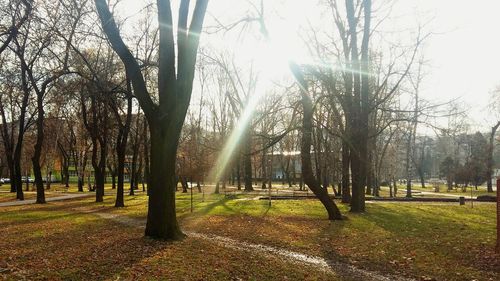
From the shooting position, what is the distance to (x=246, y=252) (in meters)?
10.5

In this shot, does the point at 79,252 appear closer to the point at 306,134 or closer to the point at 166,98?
the point at 166,98

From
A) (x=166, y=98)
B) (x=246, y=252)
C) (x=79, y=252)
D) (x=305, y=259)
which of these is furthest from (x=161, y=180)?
(x=305, y=259)

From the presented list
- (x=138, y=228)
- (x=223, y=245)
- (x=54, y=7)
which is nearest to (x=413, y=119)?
(x=223, y=245)

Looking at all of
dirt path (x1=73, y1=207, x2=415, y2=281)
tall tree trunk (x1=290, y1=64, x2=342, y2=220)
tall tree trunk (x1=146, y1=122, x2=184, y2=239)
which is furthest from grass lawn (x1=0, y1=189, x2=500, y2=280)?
tall tree trunk (x1=290, y1=64, x2=342, y2=220)

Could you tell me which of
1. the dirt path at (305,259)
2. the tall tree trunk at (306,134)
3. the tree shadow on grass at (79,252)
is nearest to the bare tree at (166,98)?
the tree shadow on grass at (79,252)

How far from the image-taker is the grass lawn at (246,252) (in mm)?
8136

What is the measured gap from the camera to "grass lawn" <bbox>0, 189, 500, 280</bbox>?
26.7 ft

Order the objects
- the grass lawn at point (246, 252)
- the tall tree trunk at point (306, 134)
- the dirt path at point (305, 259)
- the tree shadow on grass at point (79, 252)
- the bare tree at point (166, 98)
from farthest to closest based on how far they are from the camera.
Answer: the tall tree trunk at point (306, 134) < the bare tree at point (166, 98) < the dirt path at point (305, 259) < the grass lawn at point (246, 252) < the tree shadow on grass at point (79, 252)

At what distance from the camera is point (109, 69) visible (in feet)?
72.7

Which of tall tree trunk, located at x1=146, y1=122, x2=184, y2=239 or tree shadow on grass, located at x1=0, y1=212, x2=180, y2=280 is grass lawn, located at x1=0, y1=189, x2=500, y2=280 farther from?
tall tree trunk, located at x1=146, y1=122, x2=184, y2=239

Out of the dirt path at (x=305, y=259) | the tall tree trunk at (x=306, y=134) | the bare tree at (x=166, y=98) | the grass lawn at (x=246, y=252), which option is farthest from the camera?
the tall tree trunk at (x=306, y=134)

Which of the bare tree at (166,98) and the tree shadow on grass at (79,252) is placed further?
the bare tree at (166,98)

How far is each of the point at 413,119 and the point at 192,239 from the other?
10748mm

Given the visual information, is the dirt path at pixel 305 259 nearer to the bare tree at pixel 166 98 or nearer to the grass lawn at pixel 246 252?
the grass lawn at pixel 246 252
